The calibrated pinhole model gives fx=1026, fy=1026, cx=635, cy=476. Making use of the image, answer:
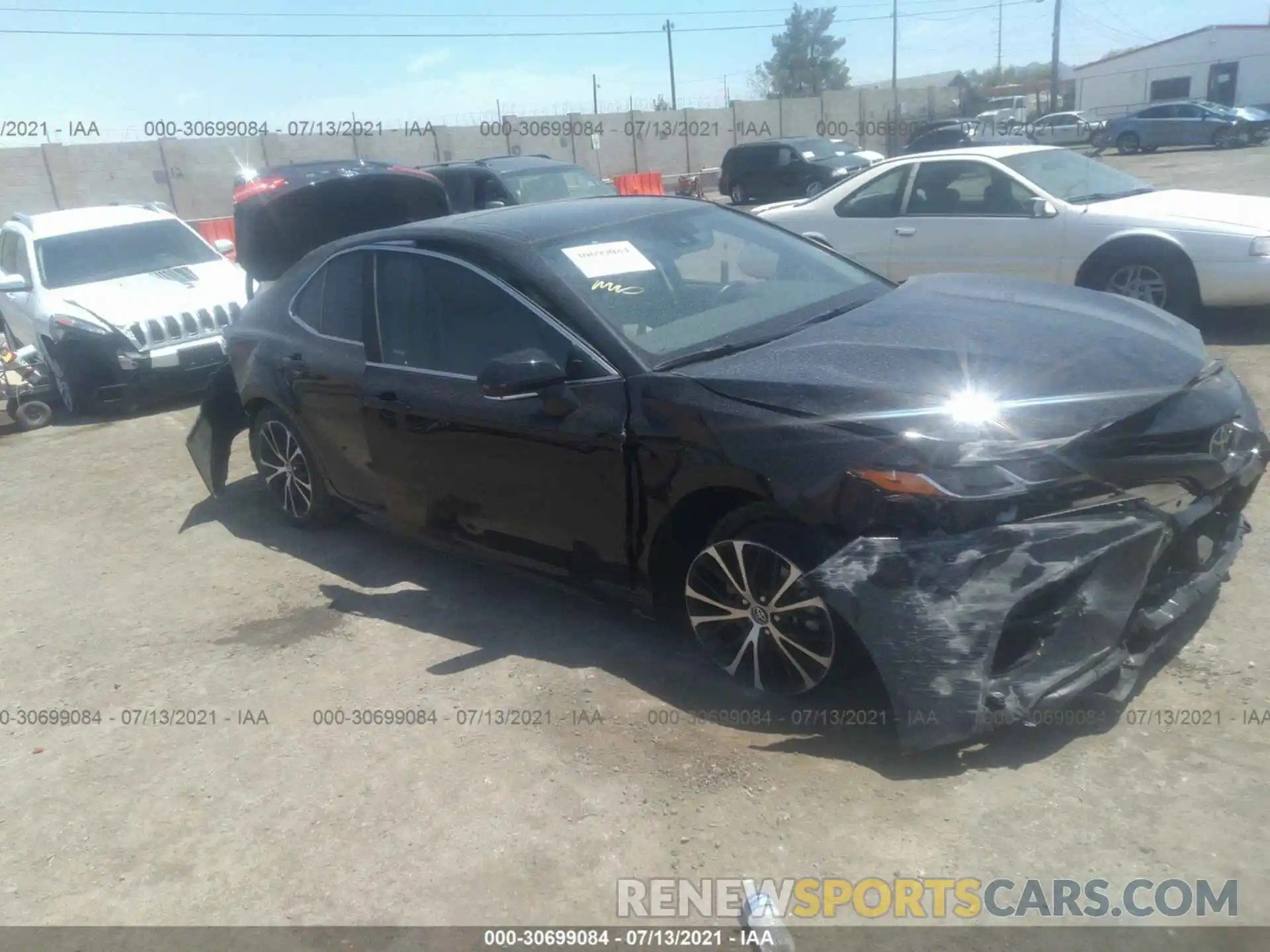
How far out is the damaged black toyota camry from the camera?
10.0ft

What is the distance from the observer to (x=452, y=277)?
4.45 m

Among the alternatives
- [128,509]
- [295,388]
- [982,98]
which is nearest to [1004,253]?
[295,388]

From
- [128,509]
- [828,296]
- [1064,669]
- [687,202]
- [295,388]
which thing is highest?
[687,202]

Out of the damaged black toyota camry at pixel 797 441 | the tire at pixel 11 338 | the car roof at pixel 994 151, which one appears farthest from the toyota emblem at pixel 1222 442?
the tire at pixel 11 338

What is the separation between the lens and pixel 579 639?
14.2 ft

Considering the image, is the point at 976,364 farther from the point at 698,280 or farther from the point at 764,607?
the point at 698,280

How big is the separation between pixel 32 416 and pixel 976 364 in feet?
28.2

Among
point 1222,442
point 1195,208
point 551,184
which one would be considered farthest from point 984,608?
point 551,184

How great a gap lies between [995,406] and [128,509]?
18.6 feet

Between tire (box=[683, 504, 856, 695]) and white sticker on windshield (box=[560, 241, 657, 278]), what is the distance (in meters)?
1.23

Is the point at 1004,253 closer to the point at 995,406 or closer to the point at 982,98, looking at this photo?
the point at 995,406

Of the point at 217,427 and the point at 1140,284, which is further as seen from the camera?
the point at 1140,284

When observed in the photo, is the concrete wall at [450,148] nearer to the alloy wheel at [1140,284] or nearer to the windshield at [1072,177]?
the windshield at [1072,177]

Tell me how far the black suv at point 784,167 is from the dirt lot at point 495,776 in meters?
19.1
